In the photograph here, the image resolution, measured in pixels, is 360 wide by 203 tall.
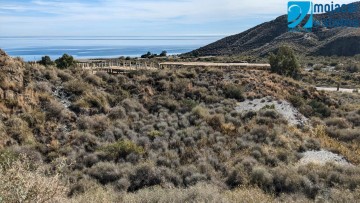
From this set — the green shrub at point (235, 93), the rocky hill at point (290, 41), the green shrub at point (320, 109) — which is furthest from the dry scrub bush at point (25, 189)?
the rocky hill at point (290, 41)

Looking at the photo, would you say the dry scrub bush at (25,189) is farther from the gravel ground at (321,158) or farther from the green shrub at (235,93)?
the green shrub at (235,93)

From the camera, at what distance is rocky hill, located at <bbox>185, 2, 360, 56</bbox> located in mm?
83812

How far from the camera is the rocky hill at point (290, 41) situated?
83.8m

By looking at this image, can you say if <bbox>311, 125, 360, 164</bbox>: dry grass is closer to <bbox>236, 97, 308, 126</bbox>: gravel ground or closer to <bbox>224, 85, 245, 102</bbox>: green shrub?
<bbox>236, 97, 308, 126</bbox>: gravel ground

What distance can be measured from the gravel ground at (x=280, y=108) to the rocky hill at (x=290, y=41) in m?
61.2

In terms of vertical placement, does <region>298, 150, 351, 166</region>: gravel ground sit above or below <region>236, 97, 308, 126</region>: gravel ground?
below

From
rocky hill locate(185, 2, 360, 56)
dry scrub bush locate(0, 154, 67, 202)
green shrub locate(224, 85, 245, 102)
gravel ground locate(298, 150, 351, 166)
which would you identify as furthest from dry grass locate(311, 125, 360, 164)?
rocky hill locate(185, 2, 360, 56)

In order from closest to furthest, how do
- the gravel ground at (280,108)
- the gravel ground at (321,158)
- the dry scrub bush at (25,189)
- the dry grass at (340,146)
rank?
the dry scrub bush at (25,189)
the gravel ground at (321,158)
the dry grass at (340,146)
the gravel ground at (280,108)

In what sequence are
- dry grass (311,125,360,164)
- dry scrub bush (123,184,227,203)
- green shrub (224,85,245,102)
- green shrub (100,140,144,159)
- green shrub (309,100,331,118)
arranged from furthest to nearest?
green shrub (224,85,245,102), green shrub (309,100,331,118), dry grass (311,125,360,164), green shrub (100,140,144,159), dry scrub bush (123,184,227,203)

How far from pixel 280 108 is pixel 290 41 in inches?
2979

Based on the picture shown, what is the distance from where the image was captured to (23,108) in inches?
651

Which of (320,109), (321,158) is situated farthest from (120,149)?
(320,109)

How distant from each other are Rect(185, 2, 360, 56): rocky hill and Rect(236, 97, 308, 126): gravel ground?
61.2 m

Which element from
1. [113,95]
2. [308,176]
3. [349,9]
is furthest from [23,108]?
[349,9]
